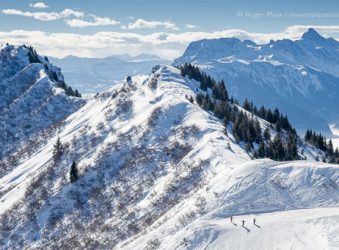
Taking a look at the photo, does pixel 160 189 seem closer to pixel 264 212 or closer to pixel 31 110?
pixel 264 212

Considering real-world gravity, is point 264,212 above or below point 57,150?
above

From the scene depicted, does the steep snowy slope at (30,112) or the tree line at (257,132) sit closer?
the tree line at (257,132)

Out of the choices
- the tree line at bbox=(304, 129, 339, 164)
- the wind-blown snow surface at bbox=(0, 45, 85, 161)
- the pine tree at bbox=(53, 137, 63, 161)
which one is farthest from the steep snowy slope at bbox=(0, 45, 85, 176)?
the tree line at bbox=(304, 129, 339, 164)

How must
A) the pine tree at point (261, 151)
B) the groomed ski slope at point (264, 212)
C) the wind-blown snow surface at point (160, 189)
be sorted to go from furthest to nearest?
the pine tree at point (261, 151)
the wind-blown snow surface at point (160, 189)
the groomed ski slope at point (264, 212)

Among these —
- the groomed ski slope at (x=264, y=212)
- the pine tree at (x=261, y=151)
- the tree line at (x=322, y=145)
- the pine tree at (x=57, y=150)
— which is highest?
the groomed ski slope at (x=264, y=212)

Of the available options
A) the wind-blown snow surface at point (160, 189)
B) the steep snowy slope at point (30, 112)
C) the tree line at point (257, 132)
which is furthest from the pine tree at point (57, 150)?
the tree line at point (257, 132)

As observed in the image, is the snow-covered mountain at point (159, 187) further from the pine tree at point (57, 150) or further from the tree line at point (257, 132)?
the tree line at point (257, 132)

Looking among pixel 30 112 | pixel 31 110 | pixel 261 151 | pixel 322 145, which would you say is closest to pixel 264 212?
pixel 261 151

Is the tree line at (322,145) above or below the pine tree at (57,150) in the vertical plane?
below
